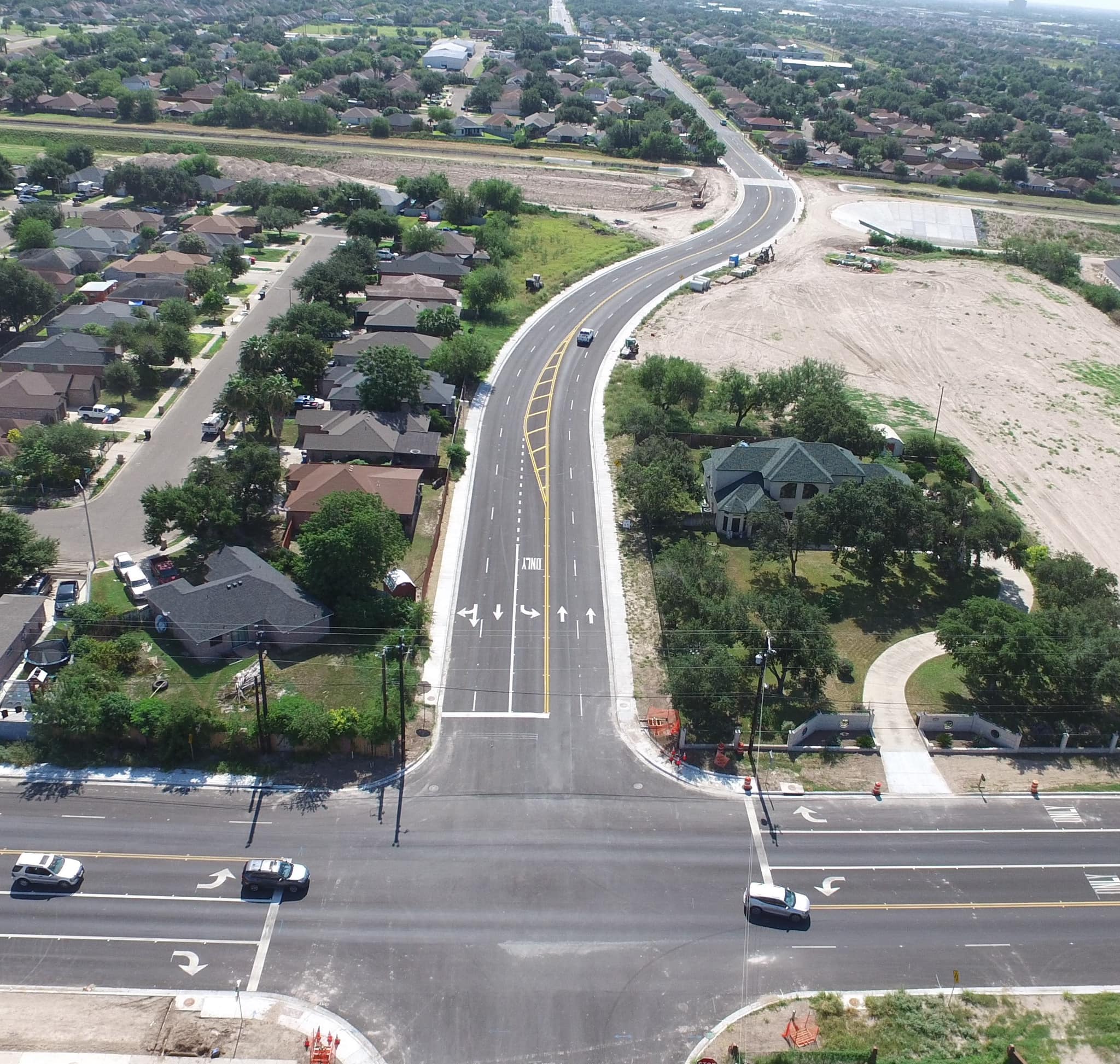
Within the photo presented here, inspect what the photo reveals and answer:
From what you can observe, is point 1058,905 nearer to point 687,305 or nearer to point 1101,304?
point 687,305

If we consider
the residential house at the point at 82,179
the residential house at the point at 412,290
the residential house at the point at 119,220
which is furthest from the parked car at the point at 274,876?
the residential house at the point at 82,179

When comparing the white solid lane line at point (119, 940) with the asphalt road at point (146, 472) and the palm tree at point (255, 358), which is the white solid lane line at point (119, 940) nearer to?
the asphalt road at point (146, 472)

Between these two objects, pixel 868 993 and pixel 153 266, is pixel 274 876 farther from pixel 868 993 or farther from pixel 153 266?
pixel 153 266

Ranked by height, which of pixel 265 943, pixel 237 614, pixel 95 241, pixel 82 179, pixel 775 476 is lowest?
pixel 265 943

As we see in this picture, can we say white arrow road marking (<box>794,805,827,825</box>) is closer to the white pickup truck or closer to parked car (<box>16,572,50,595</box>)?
parked car (<box>16,572,50,595</box>)

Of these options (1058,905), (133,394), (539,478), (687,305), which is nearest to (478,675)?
(539,478)

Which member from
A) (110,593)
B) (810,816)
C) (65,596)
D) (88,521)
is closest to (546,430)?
(88,521)
